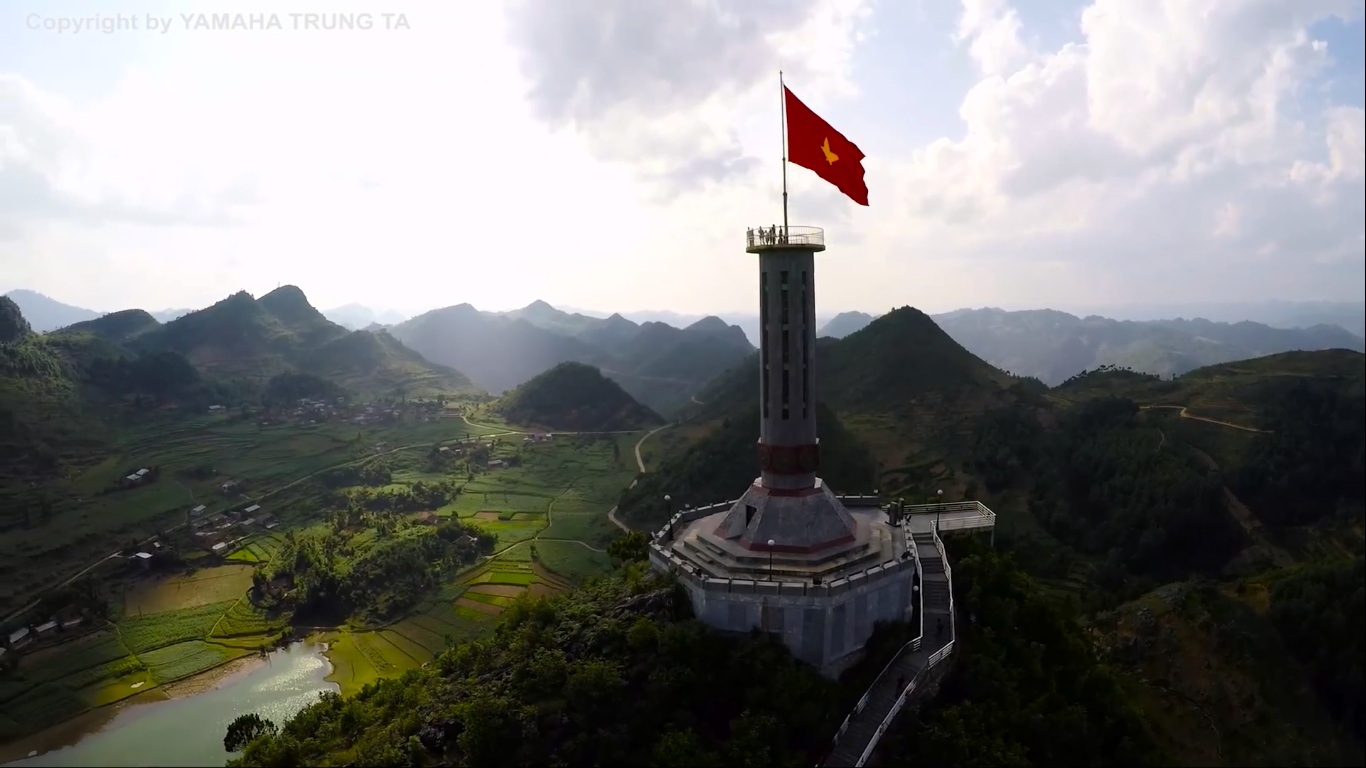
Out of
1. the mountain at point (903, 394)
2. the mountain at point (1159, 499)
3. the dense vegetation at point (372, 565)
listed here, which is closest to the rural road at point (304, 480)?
the mountain at point (1159, 499)

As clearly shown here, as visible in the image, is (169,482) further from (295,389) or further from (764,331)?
(764,331)

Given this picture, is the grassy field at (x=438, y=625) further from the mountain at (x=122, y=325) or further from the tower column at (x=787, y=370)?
the mountain at (x=122, y=325)

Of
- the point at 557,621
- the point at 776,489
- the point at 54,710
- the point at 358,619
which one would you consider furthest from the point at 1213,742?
the point at 54,710

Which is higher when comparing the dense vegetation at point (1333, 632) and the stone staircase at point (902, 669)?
the stone staircase at point (902, 669)

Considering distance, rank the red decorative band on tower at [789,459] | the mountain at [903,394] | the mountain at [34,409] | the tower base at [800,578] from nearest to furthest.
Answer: the tower base at [800,578], the red decorative band on tower at [789,459], the mountain at [34,409], the mountain at [903,394]

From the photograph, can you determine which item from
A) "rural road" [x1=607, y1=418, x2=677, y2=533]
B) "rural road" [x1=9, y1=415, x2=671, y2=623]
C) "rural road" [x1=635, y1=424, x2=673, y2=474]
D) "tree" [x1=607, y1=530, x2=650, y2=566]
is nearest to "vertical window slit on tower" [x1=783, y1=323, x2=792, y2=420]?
"tree" [x1=607, y1=530, x2=650, y2=566]

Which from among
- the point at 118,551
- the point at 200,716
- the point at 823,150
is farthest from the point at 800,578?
the point at 118,551

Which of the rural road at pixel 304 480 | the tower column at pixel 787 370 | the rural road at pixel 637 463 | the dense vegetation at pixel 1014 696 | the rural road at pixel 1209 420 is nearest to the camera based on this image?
the dense vegetation at pixel 1014 696
